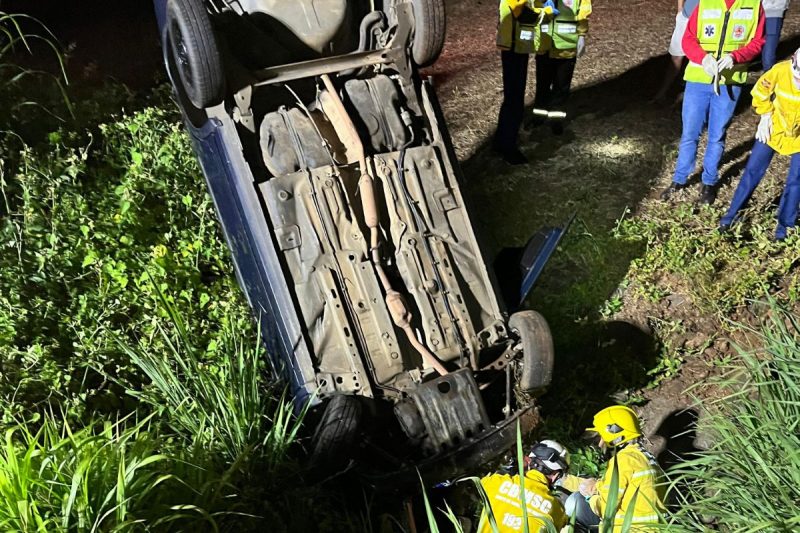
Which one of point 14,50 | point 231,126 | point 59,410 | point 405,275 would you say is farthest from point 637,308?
point 14,50

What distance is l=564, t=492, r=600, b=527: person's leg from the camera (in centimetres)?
291

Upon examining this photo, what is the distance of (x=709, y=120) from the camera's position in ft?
16.5

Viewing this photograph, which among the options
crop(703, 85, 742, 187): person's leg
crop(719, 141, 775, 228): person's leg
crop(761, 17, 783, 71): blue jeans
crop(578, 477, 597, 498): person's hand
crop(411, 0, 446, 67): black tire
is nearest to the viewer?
crop(578, 477, 597, 498): person's hand

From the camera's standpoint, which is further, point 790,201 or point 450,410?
point 790,201

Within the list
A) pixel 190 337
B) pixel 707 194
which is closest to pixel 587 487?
pixel 190 337

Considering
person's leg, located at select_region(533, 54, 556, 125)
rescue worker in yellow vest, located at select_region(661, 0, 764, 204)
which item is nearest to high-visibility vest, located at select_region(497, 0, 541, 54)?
person's leg, located at select_region(533, 54, 556, 125)

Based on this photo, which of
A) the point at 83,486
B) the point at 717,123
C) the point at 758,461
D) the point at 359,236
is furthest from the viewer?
the point at 717,123

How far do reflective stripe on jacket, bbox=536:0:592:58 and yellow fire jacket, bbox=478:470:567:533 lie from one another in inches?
154

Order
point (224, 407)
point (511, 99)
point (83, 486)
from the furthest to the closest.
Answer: point (511, 99) < point (224, 407) < point (83, 486)

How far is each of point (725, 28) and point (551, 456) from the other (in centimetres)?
341

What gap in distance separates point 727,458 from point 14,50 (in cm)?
546

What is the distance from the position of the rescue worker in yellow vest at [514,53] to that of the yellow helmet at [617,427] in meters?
3.23

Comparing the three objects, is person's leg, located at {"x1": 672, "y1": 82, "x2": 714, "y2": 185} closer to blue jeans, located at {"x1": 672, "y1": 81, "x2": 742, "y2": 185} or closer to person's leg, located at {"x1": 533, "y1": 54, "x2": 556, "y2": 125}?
blue jeans, located at {"x1": 672, "y1": 81, "x2": 742, "y2": 185}

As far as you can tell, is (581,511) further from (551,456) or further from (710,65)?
(710,65)
